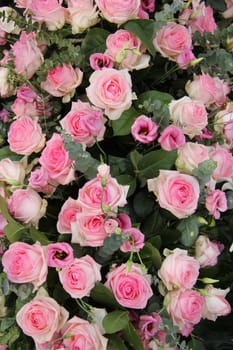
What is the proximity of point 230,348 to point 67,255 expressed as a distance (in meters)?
0.40

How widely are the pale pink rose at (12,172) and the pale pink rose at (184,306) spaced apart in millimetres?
316

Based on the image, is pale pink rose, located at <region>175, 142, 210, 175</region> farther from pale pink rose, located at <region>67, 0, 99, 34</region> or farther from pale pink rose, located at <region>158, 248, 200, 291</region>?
pale pink rose, located at <region>67, 0, 99, 34</region>

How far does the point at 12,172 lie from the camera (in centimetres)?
96

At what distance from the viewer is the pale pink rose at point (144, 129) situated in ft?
2.96

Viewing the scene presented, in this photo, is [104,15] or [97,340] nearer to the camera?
[97,340]

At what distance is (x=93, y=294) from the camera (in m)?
0.88

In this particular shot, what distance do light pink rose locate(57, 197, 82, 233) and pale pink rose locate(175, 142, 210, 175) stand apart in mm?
181

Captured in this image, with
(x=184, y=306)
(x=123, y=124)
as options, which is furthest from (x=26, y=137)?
(x=184, y=306)

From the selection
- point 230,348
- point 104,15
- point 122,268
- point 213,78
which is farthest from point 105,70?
point 230,348

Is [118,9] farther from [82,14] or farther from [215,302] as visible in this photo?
[215,302]

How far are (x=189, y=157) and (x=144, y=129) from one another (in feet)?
0.29

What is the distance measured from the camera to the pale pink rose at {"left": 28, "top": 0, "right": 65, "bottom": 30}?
99 cm

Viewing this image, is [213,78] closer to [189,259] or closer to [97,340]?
[189,259]

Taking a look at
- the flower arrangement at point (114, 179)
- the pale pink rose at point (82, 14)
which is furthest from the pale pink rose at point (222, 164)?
the pale pink rose at point (82, 14)
